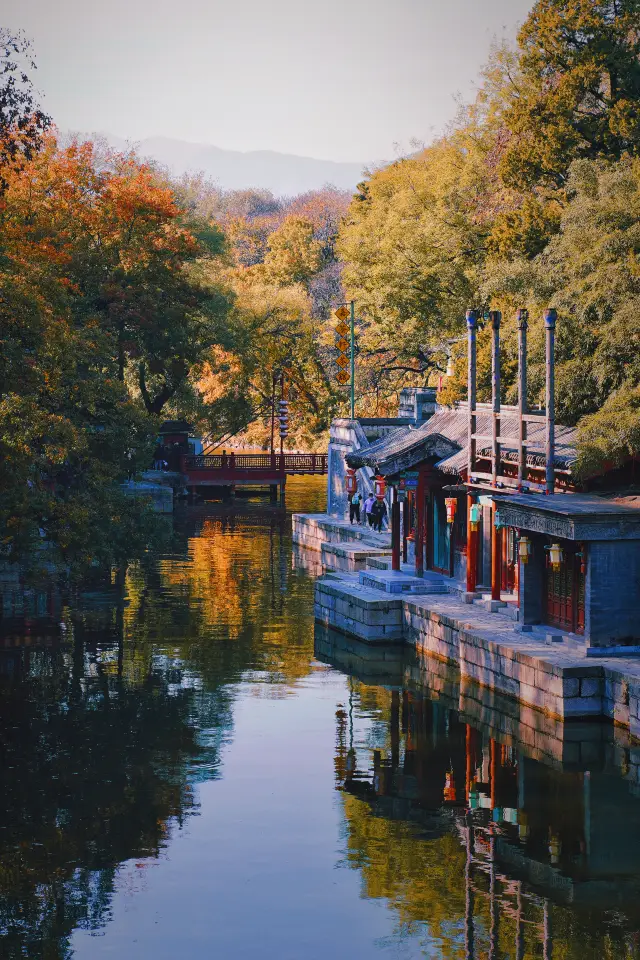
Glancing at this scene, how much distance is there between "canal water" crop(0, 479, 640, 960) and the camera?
1752cm

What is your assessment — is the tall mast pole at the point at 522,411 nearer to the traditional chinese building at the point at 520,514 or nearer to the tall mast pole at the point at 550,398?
the traditional chinese building at the point at 520,514

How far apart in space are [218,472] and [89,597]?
32.1 meters

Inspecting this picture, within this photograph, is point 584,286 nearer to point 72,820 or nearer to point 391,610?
point 391,610

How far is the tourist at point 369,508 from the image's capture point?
162 ft

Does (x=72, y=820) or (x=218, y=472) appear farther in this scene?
(x=218, y=472)

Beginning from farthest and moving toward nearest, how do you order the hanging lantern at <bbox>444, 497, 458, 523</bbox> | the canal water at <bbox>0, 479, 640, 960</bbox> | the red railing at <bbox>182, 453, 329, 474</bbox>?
the red railing at <bbox>182, 453, 329, 474</bbox>, the hanging lantern at <bbox>444, 497, 458, 523</bbox>, the canal water at <bbox>0, 479, 640, 960</bbox>

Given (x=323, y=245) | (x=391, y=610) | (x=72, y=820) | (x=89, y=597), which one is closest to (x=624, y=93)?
(x=391, y=610)

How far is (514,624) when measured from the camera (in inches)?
1212

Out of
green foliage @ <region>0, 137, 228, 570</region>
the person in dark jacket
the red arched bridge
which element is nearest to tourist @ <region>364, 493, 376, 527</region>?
the person in dark jacket

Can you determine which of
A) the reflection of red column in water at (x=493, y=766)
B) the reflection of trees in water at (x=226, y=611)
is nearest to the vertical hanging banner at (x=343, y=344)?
the reflection of trees in water at (x=226, y=611)

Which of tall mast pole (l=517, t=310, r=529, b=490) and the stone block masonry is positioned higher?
tall mast pole (l=517, t=310, r=529, b=490)

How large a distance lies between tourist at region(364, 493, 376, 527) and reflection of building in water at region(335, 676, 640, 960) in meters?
20.7

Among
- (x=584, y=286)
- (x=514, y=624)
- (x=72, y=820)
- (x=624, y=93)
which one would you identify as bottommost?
(x=72, y=820)

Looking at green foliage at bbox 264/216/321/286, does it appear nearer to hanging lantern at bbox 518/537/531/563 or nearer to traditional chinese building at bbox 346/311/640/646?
traditional chinese building at bbox 346/311/640/646
